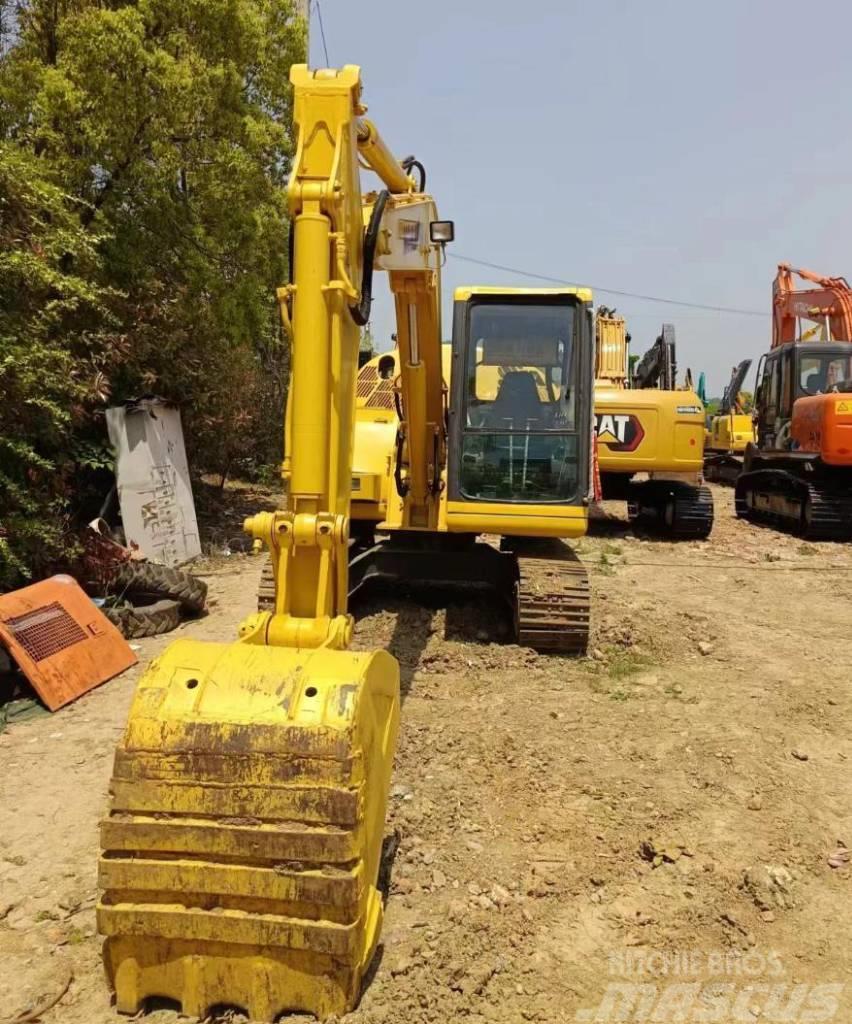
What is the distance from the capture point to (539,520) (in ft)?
17.7

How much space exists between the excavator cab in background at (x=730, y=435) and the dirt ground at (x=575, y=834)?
13.8 meters

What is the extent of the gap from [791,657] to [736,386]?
14.9 m

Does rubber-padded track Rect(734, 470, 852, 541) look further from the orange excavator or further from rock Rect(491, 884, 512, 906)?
rock Rect(491, 884, 512, 906)

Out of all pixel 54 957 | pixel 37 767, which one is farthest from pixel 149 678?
pixel 37 767

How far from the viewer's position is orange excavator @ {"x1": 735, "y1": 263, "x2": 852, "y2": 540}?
10953mm

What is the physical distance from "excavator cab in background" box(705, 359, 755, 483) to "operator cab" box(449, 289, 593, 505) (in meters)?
14.6

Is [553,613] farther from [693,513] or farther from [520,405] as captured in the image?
[693,513]

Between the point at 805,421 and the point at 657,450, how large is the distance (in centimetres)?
256

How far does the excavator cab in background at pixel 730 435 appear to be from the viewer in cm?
1911

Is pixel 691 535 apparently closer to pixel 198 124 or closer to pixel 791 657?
pixel 791 657

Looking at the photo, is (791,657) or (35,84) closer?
(791,657)

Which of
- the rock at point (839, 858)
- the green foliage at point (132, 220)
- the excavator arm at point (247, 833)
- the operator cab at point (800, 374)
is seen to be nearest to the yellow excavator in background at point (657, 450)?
the operator cab at point (800, 374)

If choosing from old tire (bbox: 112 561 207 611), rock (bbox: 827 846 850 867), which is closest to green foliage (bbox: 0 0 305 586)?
old tire (bbox: 112 561 207 611)

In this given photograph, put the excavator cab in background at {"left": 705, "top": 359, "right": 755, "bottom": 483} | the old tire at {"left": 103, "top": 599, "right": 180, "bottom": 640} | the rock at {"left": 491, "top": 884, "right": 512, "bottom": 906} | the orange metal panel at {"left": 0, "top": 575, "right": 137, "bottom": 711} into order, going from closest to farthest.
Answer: the rock at {"left": 491, "top": 884, "right": 512, "bottom": 906} → the orange metal panel at {"left": 0, "top": 575, "right": 137, "bottom": 711} → the old tire at {"left": 103, "top": 599, "right": 180, "bottom": 640} → the excavator cab in background at {"left": 705, "top": 359, "right": 755, "bottom": 483}
